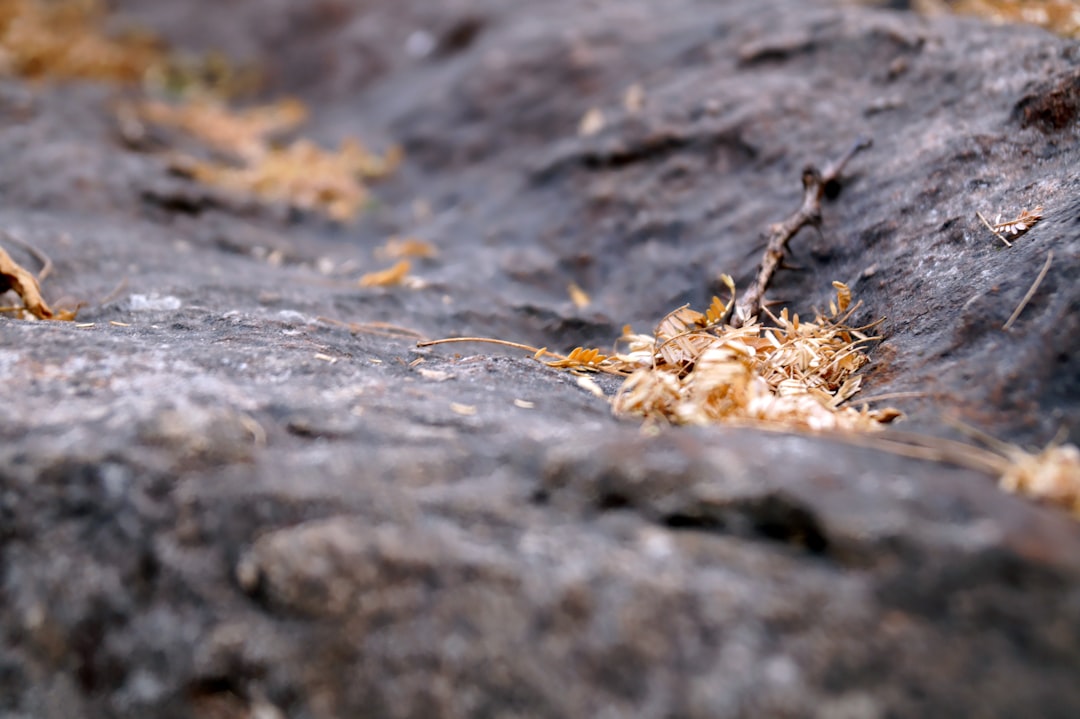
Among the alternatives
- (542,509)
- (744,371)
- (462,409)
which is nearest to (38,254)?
(462,409)

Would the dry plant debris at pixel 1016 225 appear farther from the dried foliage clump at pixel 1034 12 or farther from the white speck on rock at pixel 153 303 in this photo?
the white speck on rock at pixel 153 303

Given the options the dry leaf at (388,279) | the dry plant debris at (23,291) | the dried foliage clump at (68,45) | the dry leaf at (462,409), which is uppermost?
the dried foliage clump at (68,45)

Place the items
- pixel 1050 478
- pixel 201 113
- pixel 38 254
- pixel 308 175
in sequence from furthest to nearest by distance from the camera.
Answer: pixel 201 113
pixel 308 175
pixel 38 254
pixel 1050 478

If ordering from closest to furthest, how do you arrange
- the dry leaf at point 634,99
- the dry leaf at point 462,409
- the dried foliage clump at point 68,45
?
the dry leaf at point 462,409
the dry leaf at point 634,99
the dried foliage clump at point 68,45

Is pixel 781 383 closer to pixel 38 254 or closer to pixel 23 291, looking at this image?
pixel 23 291

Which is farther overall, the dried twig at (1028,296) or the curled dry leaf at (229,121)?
the curled dry leaf at (229,121)

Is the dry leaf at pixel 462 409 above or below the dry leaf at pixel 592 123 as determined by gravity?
below

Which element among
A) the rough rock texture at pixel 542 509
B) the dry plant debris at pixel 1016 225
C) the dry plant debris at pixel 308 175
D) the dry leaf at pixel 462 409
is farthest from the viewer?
the dry plant debris at pixel 308 175

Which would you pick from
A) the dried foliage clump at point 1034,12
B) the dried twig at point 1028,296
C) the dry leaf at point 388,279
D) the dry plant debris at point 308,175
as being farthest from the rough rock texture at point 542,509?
the dry plant debris at point 308,175
